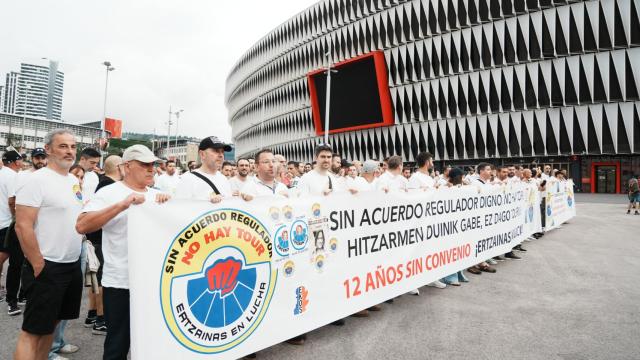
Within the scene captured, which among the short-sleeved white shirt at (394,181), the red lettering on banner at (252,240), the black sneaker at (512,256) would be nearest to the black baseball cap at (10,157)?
the red lettering on banner at (252,240)

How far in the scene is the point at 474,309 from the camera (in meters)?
4.99

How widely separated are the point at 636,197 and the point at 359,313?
63.1ft

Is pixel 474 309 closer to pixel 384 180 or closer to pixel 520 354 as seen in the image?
pixel 520 354

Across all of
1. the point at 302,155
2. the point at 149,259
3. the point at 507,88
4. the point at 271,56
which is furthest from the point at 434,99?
the point at 149,259

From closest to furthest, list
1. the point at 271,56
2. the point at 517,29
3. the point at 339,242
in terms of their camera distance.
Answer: the point at 339,242 < the point at 517,29 < the point at 271,56

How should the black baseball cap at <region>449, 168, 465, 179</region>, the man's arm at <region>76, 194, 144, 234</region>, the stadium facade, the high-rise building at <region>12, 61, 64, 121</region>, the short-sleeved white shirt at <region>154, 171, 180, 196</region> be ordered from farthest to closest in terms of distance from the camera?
1. the high-rise building at <region>12, 61, 64, 121</region>
2. the stadium facade
3. the short-sleeved white shirt at <region>154, 171, 180, 196</region>
4. the black baseball cap at <region>449, 168, 465, 179</region>
5. the man's arm at <region>76, 194, 144, 234</region>

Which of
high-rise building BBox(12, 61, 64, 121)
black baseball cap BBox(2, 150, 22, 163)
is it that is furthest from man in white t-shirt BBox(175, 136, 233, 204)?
high-rise building BBox(12, 61, 64, 121)

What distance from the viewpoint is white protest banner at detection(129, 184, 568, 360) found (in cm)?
274

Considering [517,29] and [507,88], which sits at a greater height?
[517,29]

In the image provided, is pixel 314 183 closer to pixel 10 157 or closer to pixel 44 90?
pixel 10 157

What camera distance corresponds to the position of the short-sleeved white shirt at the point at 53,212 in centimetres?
290

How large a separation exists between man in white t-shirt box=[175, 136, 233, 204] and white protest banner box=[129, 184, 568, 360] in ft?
1.40

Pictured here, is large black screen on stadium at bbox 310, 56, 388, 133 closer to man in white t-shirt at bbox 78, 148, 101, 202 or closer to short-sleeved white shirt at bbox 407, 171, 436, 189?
short-sleeved white shirt at bbox 407, 171, 436, 189

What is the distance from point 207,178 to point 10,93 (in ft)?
639
